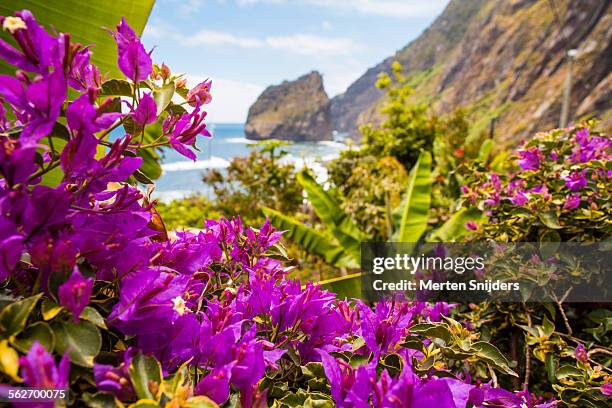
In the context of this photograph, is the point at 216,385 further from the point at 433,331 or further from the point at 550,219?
the point at 550,219

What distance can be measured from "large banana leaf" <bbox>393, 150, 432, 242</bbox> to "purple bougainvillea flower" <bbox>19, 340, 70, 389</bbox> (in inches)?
113

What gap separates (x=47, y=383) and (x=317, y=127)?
3193 inches

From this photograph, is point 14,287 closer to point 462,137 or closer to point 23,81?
point 23,81

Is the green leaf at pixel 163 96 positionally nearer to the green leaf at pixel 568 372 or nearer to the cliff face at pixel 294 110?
the green leaf at pixel 568 372

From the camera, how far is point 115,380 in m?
0.41

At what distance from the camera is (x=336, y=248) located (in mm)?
3434

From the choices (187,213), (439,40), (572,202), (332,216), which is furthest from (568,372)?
(439,40)

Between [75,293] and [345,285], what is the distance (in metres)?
2.44

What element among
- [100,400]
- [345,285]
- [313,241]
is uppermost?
[100,400]

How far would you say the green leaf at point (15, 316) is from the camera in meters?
0.40

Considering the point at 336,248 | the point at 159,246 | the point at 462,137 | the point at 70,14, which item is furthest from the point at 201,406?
the point at 462,137

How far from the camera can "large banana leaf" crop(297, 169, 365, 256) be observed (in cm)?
328

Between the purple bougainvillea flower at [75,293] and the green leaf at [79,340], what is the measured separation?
11 millimetres

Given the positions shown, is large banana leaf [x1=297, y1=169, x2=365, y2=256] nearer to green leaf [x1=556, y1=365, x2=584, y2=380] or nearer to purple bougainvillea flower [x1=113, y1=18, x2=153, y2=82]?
green leaf [x1=556, y1=365, x2=584, y2=380]
